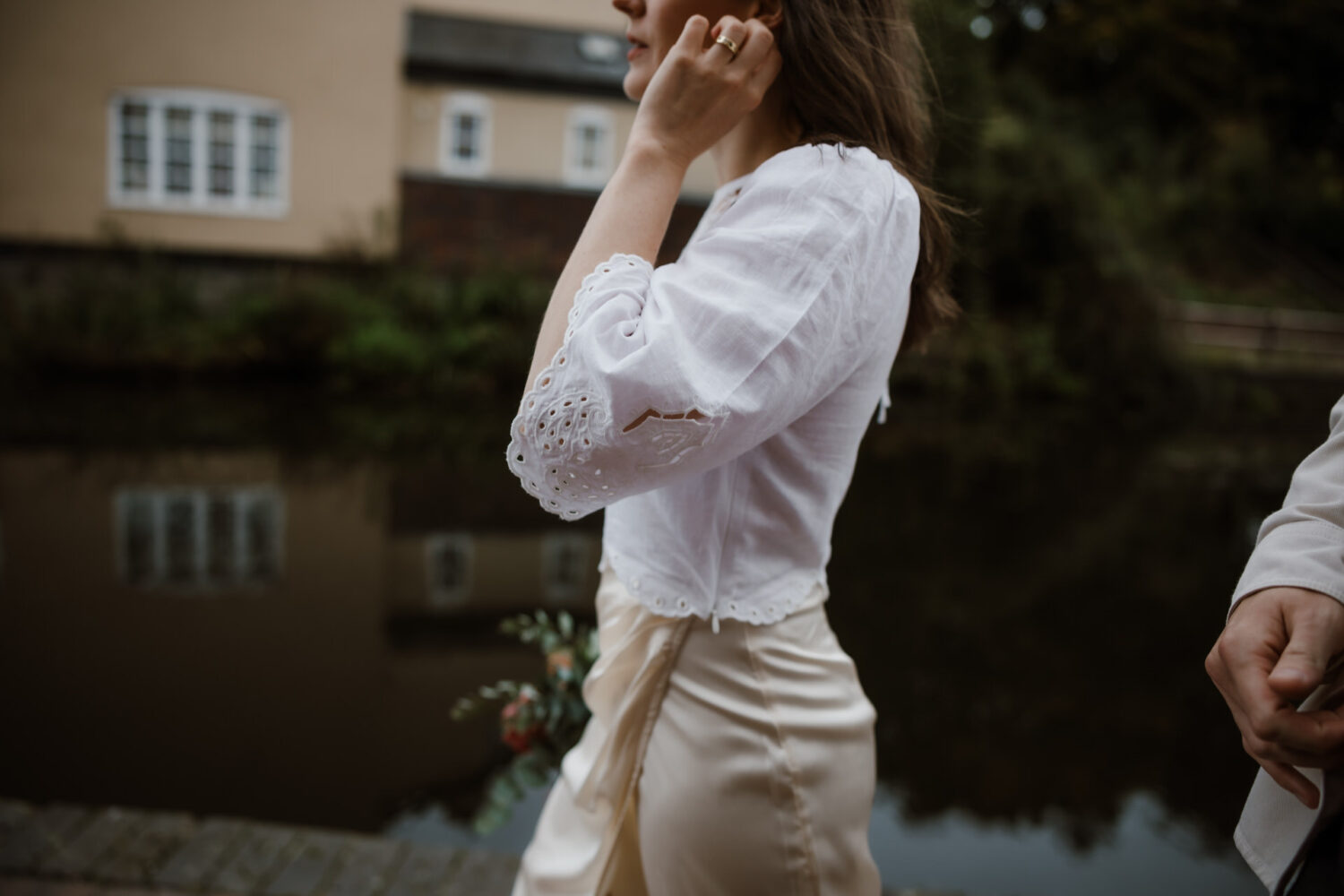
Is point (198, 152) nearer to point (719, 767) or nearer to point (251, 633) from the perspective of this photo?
point (251, 633)

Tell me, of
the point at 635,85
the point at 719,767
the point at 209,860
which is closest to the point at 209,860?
the point at 209,860

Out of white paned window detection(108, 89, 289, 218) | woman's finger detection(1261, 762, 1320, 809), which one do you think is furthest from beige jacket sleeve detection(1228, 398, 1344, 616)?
white paned window detection(108, 89, 289, 218)

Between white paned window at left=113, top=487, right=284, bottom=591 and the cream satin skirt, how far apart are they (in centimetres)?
493

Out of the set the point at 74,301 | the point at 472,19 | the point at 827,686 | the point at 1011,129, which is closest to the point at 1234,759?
the point at 827,686

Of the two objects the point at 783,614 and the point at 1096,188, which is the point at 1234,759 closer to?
the point at 783,614

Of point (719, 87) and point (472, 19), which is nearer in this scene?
point (719, 87)

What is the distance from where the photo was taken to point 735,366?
0.99 meters

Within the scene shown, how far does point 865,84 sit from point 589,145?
598 inches

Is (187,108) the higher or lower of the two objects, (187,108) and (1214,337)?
the higher

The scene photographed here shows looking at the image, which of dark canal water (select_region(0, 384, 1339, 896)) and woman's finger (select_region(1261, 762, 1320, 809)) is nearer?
woman's finger (select_region(1261, 762, 1320, 809))

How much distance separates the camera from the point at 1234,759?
4.68 metres

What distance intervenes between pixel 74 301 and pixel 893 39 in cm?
1229

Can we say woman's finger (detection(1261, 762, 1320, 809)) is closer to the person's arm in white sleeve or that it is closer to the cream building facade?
the person's arm in white sleeve

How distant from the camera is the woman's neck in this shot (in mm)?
1263
